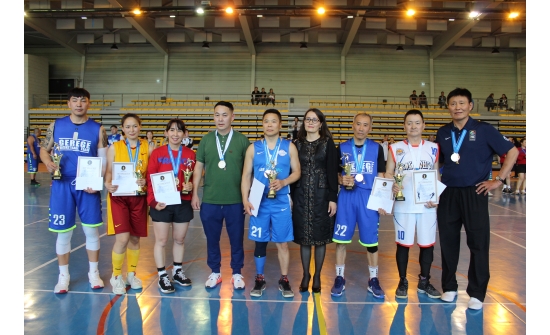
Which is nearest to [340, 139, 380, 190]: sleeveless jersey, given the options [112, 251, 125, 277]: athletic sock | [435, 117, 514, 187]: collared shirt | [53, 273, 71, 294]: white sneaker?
[435, 117, 514, 187]: collared shirt

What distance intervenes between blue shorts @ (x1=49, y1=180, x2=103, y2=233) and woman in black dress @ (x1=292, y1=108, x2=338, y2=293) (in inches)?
83.4

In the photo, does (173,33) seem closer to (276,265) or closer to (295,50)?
(295,50)

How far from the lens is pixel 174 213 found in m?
3.74

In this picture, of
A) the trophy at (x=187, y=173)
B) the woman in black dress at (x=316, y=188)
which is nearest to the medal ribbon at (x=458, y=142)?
the woman in black dress at (x=316, y=188)

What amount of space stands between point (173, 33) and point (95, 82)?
6.48 meters

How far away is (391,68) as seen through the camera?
22.8m

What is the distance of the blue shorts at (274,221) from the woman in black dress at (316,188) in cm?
10

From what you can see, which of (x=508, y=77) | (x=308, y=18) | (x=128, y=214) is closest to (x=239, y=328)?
(x=128, y=214)

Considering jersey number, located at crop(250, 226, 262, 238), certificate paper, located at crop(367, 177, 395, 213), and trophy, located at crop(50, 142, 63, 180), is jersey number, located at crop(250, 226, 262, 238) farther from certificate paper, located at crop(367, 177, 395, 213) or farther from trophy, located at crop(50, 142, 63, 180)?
trophy, located at crop(50, 142, 63, 180)

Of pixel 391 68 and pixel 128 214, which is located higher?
pixel 391 68

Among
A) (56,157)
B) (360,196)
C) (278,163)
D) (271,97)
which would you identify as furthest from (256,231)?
(271,97)

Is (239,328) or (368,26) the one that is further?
(368,26)

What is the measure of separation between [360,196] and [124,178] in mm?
2416

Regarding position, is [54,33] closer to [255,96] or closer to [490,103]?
[255,96]
